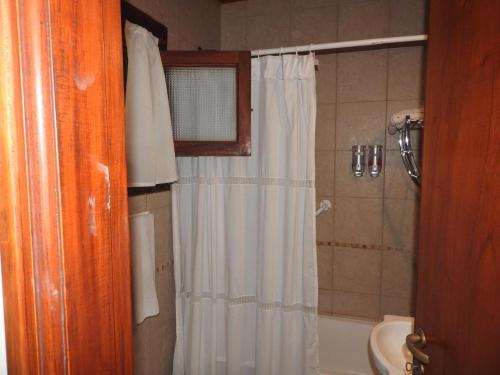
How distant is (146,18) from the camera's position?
1.52m

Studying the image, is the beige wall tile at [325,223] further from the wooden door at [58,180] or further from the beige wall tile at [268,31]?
the wooden door at [58,180]

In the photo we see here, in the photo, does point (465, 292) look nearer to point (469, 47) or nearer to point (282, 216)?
point (469, 47)

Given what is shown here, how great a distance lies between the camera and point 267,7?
2275mm

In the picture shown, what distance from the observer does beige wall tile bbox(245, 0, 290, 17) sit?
224 centimetres

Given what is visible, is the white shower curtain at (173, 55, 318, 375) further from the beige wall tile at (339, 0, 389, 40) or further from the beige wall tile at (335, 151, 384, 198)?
the beige wall tile at (339, 0, 389, 40)

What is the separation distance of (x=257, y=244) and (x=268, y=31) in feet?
5.19

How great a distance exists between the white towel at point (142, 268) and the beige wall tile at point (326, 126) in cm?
135

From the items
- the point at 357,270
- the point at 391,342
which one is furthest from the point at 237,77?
the point at 357,270

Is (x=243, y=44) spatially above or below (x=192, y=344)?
above

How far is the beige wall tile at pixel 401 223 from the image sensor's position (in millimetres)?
2111

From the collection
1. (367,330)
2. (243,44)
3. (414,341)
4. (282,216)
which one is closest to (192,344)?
(282,216)

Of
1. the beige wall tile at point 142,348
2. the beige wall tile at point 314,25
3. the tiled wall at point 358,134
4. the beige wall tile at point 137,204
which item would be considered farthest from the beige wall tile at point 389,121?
the beige wall tile at point 142,348

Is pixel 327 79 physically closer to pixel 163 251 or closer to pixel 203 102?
pixel 203 102

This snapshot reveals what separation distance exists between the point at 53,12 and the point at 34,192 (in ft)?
0.72
